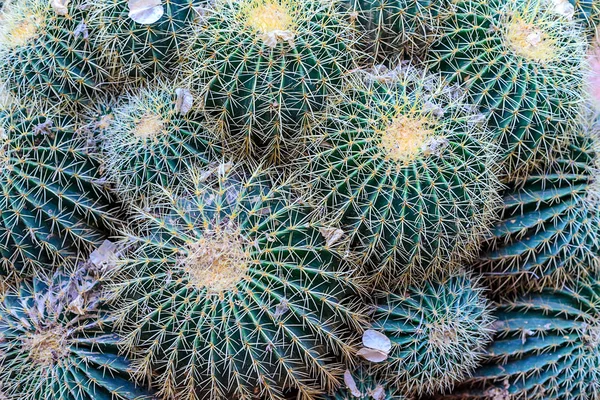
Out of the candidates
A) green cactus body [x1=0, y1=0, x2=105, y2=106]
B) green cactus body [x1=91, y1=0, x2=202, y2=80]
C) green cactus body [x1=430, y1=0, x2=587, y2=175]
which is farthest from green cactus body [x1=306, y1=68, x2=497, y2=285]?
green cactus body [x1=0, y1=0, x2=105, y2=106]

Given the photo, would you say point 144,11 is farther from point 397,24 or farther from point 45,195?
point 397,24

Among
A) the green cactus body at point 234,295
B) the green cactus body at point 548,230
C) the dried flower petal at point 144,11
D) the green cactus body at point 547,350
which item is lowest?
the green cactus body at point 547,350

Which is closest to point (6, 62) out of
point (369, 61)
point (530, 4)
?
point (369, 61)

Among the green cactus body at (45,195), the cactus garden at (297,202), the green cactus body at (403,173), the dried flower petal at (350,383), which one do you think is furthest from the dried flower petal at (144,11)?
the dried flower petal at (350,383)

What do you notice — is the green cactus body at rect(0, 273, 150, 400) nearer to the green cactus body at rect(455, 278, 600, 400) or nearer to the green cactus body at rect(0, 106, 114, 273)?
the green cactus body at rect(0, 106, 114, 273)

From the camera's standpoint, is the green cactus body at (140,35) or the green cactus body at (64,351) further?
the green cactus body at (140,35)

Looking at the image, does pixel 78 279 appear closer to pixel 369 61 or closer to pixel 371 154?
pixel 371 154

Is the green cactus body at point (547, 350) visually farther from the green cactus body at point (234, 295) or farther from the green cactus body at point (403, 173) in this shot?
the green cactus body at point (234, 295)
